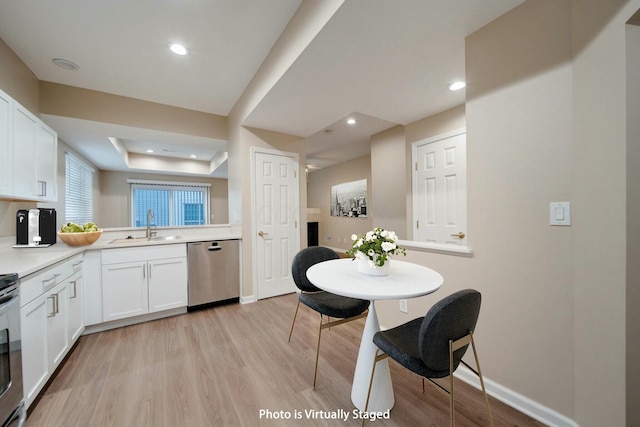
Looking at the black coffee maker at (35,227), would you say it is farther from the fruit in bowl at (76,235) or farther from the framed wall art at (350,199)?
the framed wall art at (350,199)

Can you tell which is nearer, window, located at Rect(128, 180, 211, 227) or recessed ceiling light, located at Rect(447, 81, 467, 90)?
recessed ceiling light, located at Rect(447, 81, 467, 90)

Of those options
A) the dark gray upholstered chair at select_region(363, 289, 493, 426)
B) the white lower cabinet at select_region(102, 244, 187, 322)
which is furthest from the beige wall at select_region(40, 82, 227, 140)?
the dark gray upholstered chair at select_region(363, 289, 493, 426)

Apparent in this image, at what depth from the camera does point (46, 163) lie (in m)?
2.28

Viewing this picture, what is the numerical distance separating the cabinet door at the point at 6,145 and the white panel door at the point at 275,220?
200cm

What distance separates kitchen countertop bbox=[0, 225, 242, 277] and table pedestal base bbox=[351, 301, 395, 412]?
190 centimetres

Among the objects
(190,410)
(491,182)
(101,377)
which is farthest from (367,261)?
(101,377)

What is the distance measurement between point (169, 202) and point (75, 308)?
504 centimetres

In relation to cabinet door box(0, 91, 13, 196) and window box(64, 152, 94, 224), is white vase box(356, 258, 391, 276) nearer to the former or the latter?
cabinet door box(0, 91, 13, 196)

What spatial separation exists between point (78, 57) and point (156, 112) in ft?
2.83

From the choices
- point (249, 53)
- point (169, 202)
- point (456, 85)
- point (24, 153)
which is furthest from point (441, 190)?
point (169, 202)

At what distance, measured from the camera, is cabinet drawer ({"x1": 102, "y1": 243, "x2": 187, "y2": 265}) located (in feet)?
7.91

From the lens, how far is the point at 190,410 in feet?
4.70

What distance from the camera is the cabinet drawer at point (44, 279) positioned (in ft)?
4.41

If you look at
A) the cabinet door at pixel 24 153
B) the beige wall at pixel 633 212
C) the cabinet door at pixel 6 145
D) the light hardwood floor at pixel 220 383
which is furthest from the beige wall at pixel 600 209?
the cabinet door at pixel 24 153
